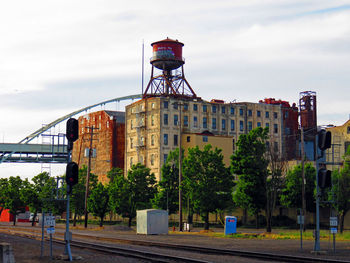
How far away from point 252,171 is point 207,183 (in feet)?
27.3

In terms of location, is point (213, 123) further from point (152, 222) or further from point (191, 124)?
point (152, 222)

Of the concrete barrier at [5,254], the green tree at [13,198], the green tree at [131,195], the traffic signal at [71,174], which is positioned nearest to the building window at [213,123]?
the green tree at [131,195]

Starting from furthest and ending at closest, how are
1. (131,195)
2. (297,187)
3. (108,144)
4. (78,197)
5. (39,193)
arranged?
(108,144) < (39,193) < (78,197) < (131,195) < (297,187)

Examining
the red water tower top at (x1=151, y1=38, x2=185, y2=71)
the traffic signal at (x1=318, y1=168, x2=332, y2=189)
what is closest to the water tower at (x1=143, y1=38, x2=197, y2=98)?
the red water tower top at (x1=151, y1=38, x2=185, y2=71)

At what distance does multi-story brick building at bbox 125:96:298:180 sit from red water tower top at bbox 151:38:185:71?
8.16 meters

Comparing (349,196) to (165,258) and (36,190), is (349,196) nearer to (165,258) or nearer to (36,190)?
(165,258)

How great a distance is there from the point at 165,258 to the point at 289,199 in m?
44.4

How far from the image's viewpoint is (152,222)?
57906 mm

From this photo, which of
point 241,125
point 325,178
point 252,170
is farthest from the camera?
point 241,125

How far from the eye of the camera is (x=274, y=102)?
5049 inches

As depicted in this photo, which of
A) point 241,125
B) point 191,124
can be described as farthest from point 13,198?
point 241,125

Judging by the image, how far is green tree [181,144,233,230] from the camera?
58.8 metres

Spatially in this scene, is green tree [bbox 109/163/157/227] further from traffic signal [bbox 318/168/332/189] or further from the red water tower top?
traffic signal [bbox 318/168/332/189]

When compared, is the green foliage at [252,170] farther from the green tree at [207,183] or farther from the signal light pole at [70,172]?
the signal light pole at [70,172]
